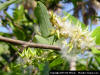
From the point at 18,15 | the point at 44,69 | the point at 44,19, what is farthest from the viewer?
the point at 18,15

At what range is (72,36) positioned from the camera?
43.0 inches

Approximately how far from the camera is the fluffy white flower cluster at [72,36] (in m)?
1.05

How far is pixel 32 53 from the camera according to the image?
3.71 feet

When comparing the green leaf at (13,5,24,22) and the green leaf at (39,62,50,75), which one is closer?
the green leaf at (39,62,50,75)

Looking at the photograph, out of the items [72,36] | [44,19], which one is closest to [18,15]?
[44,19]

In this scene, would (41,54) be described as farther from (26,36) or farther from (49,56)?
(26,36)

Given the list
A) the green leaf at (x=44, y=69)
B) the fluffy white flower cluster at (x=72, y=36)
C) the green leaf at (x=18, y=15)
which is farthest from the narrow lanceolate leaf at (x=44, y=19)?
the green leaf at (x=18, y=15)

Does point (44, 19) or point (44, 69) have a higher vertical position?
point (44, 19)

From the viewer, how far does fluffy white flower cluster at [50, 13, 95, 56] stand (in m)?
1.05

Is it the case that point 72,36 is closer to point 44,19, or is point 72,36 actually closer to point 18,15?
point 44,19

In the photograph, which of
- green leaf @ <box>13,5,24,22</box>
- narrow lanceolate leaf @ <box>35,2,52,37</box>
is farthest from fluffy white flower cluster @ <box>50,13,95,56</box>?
green leaf @ <box>13,5,24,22</box>

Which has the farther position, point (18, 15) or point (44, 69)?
point (18, 15)

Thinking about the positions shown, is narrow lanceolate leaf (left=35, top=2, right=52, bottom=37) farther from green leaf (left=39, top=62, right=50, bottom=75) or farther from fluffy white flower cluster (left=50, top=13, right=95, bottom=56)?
green leaf (left=39, top=62, right=50, bottom=75)

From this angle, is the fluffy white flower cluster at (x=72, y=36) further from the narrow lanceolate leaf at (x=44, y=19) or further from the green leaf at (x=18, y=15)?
the green leaf at (x=18, y=15)
